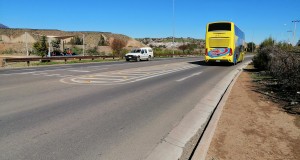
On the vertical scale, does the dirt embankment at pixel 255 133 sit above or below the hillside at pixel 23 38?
below

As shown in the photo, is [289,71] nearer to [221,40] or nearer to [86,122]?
[86,122]

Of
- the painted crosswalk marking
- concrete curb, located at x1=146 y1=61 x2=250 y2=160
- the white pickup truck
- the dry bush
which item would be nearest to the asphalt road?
concrete curb, located at x1=146 y1=61 x2=250 y2=160

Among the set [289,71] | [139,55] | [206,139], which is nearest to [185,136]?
[206,139]

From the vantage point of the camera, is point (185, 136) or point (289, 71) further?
point (289, 71)

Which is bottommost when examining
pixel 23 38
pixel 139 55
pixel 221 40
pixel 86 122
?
pixel 86 122

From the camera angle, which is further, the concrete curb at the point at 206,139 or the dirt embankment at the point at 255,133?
the dirt embankment at the point at 255,133

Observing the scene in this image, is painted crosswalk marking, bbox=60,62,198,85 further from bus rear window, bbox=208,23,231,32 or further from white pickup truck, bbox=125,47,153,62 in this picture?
white pickup truck, bbox=125,47,153,62

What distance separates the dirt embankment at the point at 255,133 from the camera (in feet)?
15.9

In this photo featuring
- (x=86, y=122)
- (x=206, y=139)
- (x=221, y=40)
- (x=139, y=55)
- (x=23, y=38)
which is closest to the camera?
(x=206, y=139)

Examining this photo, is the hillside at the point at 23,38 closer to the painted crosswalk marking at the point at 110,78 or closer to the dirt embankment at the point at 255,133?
the painted crosswalk marking at the point at 110,78

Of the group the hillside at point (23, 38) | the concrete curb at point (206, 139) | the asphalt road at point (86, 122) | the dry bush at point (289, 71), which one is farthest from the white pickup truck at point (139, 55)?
the hillside at point (23, 38)

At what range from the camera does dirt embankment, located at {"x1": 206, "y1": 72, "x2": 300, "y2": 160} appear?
15.9 feet

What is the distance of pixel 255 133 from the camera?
5.96 m

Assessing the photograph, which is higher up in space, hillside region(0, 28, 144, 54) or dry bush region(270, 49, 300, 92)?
hillside region(0, 28, 144, 54)
